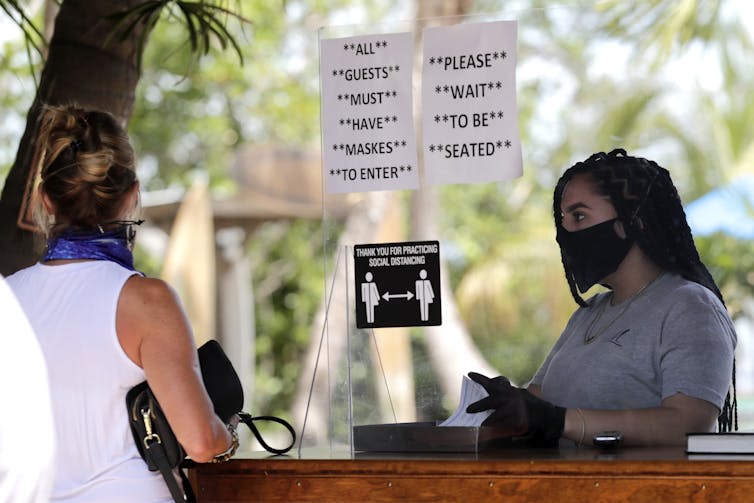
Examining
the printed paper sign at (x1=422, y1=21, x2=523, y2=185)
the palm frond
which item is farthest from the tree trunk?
the printed paper sign at (x1=422, y1=21, x2=523, y2=185)

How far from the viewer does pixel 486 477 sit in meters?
2.51

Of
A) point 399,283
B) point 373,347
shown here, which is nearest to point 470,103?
point 399,283

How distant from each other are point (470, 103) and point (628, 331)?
0.71 metres

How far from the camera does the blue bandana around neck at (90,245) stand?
2.32 meters

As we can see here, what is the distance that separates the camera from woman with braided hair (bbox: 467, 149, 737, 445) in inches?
111

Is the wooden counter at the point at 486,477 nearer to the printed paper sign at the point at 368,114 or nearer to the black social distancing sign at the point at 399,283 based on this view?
the black social distancing sign at the point at 399,283

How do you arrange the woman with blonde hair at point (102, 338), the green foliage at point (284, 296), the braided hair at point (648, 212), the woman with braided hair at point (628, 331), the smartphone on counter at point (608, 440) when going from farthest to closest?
the green foliage at point (284, 296) → the braided hair at point (648, 212) → the woman with braided hair at point (628, 331) → the smartphone on counter at point (608, 440) → the woman with blonde hair at point (102, 338)

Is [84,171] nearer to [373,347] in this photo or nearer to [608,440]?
[373,347]

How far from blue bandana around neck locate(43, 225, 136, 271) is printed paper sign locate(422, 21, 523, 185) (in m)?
1.10

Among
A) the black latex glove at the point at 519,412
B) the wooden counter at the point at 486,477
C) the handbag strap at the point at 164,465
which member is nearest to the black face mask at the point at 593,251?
the black latex glove at the point at 519,412

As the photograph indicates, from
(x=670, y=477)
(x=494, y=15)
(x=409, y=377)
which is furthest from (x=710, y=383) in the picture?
(x=494, y=15)

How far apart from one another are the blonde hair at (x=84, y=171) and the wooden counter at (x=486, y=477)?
2.24 feet

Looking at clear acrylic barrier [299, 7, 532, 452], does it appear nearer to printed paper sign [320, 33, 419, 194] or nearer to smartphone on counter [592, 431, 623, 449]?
printed paper sign [320, 33, 419, 194]

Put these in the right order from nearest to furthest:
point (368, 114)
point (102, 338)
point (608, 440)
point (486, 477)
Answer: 1. point (102, 338)
2. point (486, 477)
3. point (608, 440)
4. point (368, 114)
